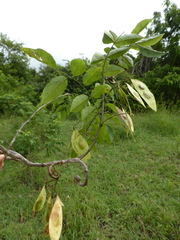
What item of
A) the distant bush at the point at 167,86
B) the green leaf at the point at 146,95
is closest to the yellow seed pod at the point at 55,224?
the green leaf at the point at 146,95

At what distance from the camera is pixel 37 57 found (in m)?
0.31

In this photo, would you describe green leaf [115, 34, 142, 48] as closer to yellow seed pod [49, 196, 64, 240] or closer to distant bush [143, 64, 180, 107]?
yellow seed pod [49, 196, 64, 240]

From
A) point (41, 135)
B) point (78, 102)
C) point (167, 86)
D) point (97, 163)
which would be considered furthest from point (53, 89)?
point (167, 86)

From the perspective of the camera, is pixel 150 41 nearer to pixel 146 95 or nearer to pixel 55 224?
pixel 146 95

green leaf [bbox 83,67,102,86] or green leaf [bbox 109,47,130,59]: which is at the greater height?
green leaf [bbox 109,47,130,59]

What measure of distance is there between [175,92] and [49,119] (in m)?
4.15

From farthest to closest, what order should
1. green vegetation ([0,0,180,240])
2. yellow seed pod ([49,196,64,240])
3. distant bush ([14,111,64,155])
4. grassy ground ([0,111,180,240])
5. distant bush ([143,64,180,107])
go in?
distant bush ([143,64,180,107])
distant bush ([14,111,64,155])
grassy ground ([0,111,180,240])
green vegetation ([0,0,180,240])
yellow seed pod ([49,196,64,240])

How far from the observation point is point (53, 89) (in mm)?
346

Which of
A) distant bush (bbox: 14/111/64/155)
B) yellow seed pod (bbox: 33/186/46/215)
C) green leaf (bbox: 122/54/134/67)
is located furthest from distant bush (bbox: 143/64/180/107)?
yellow seed pod (bbox: 33/186/46/215)

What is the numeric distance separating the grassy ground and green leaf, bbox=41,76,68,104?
123 centimetres

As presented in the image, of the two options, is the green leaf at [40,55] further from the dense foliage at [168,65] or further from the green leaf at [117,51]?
the dense foliage at [168,65]

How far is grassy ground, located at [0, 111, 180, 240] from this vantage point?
1302 mm

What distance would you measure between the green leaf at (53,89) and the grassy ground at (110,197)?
1228 mm

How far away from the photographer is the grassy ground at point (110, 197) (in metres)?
1.30
